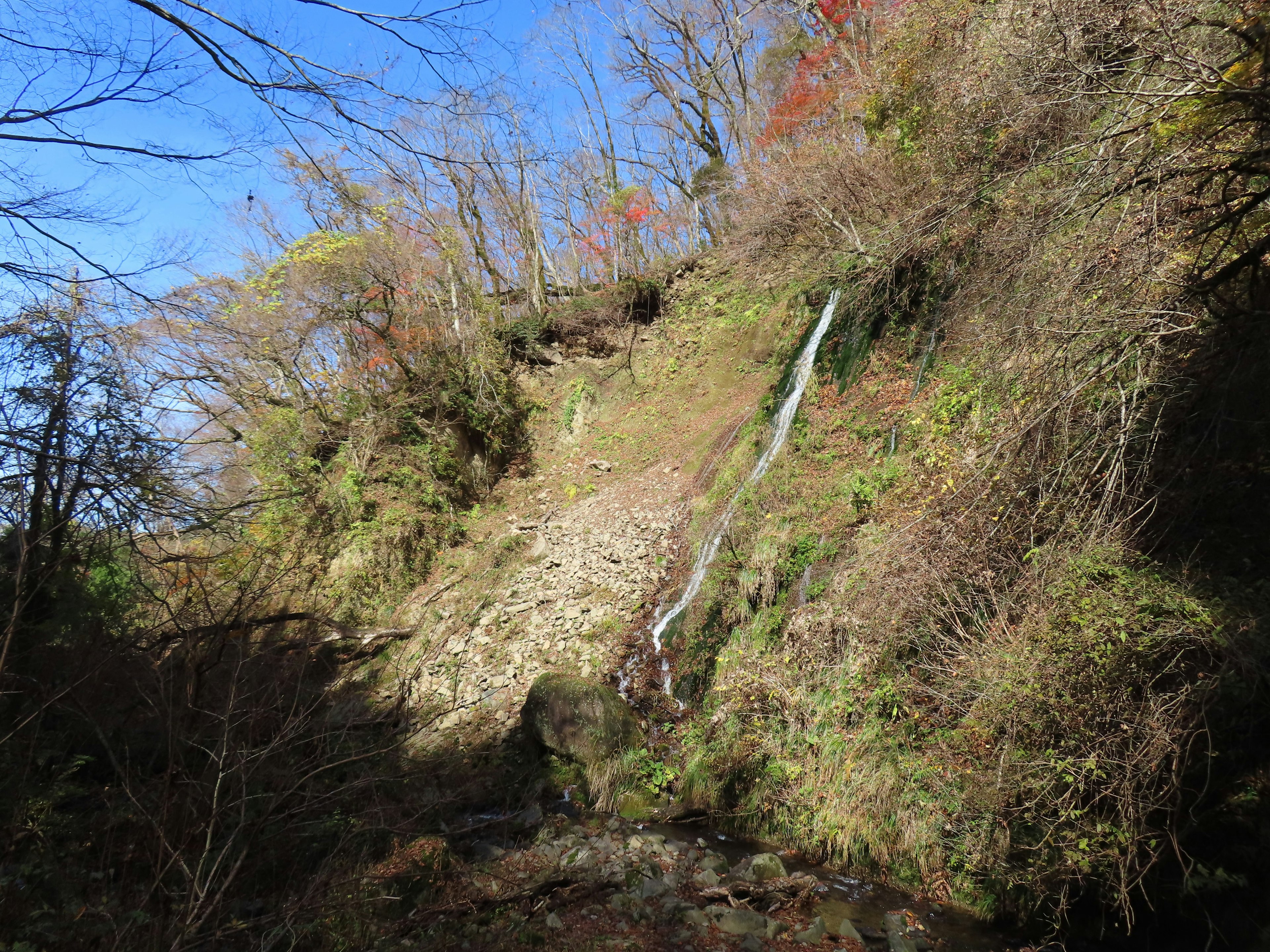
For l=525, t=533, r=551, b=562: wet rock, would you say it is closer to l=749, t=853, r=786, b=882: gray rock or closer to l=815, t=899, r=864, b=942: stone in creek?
l=749, t=853, r=786, b=882: gray rock

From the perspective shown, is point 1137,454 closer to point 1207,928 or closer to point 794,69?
point 1207,928

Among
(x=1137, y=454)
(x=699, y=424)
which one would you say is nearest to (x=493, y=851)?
(x=1137, y=454)

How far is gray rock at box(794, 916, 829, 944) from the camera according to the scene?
14.4 ft

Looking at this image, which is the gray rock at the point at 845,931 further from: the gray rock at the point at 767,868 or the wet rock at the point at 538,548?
the wet rock at the point at 538,548

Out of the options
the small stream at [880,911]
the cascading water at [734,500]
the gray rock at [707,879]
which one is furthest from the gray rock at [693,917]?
the cascading water at [734,500]

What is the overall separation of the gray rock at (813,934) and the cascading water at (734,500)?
3.99 metres

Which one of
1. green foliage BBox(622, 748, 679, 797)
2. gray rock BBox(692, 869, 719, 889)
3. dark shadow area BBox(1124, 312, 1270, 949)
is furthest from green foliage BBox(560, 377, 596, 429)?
dark shadow area BBox(1124, 312, 1270, 949)

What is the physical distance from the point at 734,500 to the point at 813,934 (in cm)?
631

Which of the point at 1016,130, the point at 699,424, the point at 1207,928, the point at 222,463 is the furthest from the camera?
the point at 699,424

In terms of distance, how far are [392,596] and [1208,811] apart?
13.2 metres

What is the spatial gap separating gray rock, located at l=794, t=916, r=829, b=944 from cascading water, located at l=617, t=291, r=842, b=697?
13.1 feet

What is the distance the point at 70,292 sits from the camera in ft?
12.7

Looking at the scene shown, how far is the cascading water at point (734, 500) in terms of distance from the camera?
29.5 feet

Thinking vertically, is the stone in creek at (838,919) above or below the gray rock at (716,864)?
below
